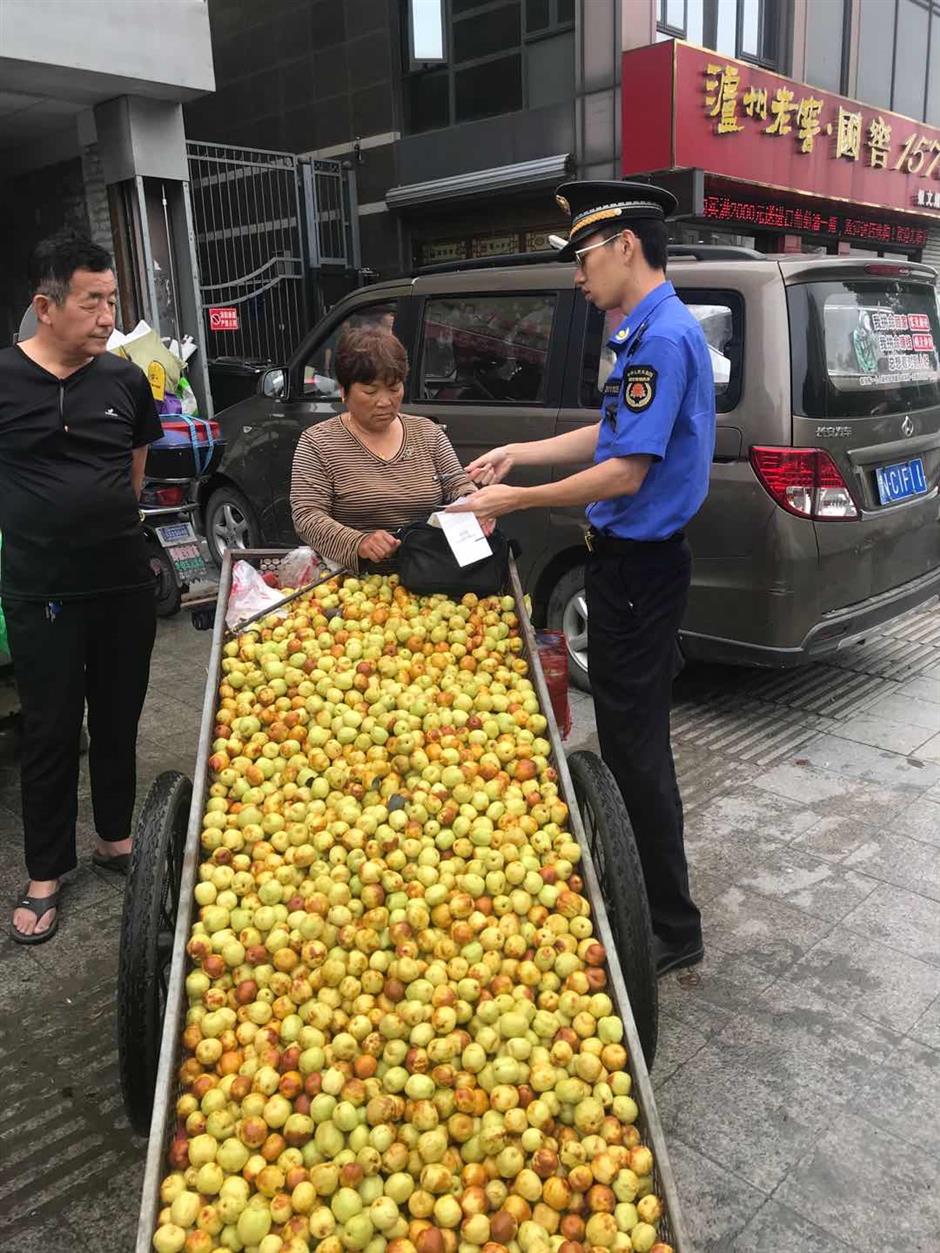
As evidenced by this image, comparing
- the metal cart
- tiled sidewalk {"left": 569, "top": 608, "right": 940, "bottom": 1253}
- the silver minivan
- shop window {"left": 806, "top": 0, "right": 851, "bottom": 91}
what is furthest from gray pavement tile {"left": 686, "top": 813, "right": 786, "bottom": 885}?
shop window {"left": 806, "top": 0, "right": 851, "bottom": 91}

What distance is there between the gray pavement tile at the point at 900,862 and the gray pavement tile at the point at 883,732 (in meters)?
0.92

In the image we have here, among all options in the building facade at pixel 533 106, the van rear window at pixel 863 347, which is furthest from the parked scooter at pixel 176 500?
the building facade at pixel 533 106

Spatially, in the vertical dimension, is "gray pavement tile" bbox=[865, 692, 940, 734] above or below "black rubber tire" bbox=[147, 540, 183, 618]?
below

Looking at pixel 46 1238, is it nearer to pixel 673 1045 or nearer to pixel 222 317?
pixel 673 1045

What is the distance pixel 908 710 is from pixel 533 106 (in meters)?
9.46

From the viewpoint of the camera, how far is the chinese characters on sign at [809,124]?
35.4ft

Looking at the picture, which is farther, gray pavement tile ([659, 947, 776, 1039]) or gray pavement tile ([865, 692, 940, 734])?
gray pavement tile ([865, 692, 940, 734])

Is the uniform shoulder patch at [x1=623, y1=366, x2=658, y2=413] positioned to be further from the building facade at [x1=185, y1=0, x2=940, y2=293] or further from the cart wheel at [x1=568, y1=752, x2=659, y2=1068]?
the building facade at [x1=185, y1=0, x2=940, y2=293]

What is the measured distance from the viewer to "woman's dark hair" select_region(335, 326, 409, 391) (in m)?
3.28

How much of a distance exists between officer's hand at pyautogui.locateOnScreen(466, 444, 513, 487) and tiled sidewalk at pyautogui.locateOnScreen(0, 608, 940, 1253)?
172 cm

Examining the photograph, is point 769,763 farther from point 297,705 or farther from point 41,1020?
point 41,1020

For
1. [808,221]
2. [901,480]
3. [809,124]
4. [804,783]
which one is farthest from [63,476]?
[808,221]

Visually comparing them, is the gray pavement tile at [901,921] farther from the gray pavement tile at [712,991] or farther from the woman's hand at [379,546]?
the woman's hand at [379,546]

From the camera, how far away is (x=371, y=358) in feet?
10.7
